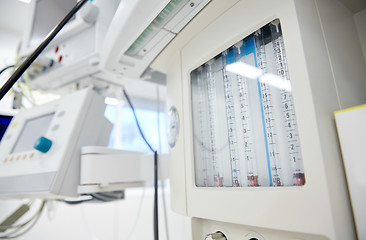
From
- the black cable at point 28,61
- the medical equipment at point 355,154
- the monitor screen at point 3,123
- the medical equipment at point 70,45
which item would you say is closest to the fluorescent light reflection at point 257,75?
the medical equipment at point 355,154

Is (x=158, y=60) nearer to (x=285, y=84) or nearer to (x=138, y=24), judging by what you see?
(x=138, y=24)

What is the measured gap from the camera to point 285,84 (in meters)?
0.43

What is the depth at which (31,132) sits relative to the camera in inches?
33.1

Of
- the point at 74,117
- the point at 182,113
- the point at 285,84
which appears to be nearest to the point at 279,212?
the point at 285,84

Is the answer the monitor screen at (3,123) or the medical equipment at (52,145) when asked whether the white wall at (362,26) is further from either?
the monitor screen at (3,123)

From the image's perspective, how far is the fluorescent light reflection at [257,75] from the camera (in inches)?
17.0

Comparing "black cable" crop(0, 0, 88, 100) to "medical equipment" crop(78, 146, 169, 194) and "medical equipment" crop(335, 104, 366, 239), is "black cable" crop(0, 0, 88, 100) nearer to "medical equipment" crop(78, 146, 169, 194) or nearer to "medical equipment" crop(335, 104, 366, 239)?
"medical equipment" crop(78, 146, 169, 194)

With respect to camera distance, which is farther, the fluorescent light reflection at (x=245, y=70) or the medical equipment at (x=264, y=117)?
the fluorescent light reflection at (x=245, y=70)

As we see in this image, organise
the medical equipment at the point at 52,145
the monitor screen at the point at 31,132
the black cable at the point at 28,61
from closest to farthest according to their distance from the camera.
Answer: the black cable at the point at 28,61, the medical equipment at the point at 52,145, the monitor screen at the point at 31,132

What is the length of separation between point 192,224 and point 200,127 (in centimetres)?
25

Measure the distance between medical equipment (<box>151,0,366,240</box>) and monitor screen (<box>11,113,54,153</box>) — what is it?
1.62 feet

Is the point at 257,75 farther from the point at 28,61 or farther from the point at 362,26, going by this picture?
the point at 28,61

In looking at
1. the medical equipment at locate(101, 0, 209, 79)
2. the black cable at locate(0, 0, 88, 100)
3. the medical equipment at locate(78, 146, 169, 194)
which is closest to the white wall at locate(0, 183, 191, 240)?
the medical equipment at locate(78, 146, 169, 194)

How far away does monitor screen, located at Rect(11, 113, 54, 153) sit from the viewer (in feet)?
2.65
